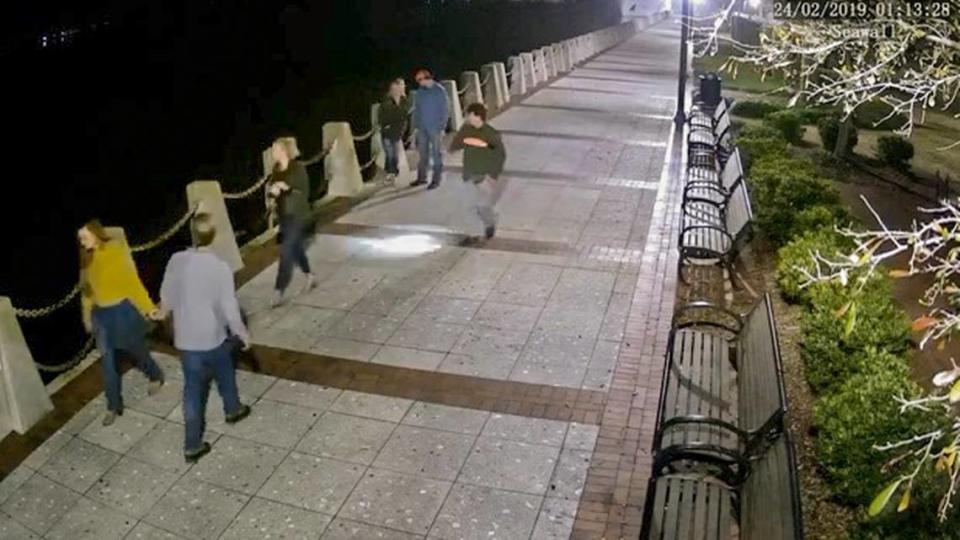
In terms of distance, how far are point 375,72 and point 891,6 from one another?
16.8 metres

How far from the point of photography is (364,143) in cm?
1427

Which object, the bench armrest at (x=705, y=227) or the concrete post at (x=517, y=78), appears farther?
the concrete post at (x=517, y=78)

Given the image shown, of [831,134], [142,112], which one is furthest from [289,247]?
[831,134]

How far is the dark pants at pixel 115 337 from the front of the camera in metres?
6.10

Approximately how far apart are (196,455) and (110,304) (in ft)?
4.38

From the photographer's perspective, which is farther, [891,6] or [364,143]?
[364,143]

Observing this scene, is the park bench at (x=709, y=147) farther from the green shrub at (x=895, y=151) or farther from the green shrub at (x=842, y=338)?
the green shrub at (x=895, y=151)

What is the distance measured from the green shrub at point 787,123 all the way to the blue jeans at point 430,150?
457 inches

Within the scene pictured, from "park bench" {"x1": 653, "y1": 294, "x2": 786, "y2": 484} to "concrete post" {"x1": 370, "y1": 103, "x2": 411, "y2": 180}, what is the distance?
7.06 metres

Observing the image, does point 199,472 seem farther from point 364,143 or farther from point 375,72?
point 375,72

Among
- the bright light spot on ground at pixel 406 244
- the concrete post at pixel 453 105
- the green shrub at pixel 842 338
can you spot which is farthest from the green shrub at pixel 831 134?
the green shrub at pixel 842 338

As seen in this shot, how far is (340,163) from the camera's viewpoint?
12023 mm

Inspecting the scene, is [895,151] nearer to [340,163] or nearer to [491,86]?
[491,86]

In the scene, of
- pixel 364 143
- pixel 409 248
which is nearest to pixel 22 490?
pixel 409 248
